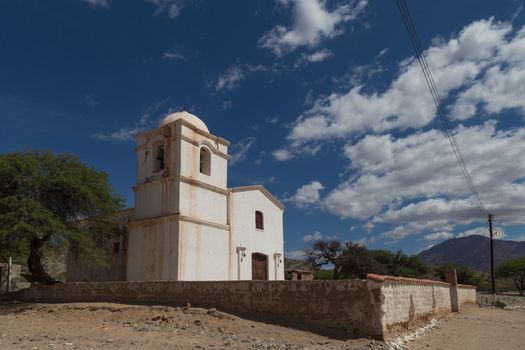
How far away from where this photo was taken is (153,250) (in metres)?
20.1

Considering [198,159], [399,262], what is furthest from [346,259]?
Answer: [198,159]

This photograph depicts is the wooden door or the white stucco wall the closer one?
the white stucco wall

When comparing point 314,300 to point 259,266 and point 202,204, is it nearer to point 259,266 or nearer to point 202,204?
point 202,204

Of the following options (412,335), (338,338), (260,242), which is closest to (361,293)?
(338,338)

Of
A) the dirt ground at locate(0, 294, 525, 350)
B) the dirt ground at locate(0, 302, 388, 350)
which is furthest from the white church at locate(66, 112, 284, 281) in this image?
the dirt ground at locate(0, 302, 388, 350)

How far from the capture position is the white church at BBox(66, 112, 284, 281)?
19734 mm

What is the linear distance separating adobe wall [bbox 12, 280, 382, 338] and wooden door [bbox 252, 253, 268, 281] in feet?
26.5

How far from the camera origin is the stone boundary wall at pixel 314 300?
35.6 feet

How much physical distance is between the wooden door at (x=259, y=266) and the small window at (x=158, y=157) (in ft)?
21.8

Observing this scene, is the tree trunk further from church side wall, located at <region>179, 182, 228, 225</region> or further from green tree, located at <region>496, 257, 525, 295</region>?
green tree, located at <region>496, 257, 525, 295</region>

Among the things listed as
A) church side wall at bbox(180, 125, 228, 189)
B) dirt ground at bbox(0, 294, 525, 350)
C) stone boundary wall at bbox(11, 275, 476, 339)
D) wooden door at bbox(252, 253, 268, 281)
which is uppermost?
church side wall at bbox(180, 125, 228, 189)

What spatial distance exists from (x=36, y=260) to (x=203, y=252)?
7.50 meters

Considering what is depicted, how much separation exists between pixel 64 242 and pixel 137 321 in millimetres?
7883

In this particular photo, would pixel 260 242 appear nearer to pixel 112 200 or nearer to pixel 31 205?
pixel 112 200
